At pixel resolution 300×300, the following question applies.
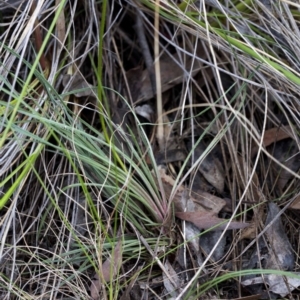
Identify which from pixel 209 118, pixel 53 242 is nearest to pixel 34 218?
pixel 53 242

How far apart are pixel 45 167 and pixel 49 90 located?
18 cm

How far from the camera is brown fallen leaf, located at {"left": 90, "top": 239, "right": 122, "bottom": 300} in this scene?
1.22 m

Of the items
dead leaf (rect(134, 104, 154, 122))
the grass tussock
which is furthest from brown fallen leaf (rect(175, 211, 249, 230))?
dead leaf (rect(134, 104, 154, 122))

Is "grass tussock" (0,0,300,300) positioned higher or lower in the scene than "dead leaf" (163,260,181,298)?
higher

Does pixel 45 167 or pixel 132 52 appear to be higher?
pixel 132 52

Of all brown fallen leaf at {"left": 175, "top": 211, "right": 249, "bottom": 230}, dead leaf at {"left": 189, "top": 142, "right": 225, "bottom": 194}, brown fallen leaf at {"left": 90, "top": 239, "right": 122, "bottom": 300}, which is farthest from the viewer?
dead leaf at {"left": 189, "top": 142, "right": 225, "bottom": 194}

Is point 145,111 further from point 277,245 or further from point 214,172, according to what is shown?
point 277,245

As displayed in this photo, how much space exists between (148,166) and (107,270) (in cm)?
29

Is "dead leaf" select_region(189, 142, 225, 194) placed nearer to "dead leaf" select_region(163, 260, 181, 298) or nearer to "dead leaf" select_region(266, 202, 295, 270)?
"dead leaf" select_region(266, 202, 295, 270)

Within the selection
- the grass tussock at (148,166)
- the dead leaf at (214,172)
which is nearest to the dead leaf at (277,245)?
the grass tussock at (148,166)

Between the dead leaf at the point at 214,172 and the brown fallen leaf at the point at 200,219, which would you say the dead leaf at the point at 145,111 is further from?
the brown fallen leaf at the point at 200,219

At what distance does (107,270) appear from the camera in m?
1.24

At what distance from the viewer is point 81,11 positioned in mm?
1568

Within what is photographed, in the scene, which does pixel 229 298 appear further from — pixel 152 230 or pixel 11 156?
pixel 11 156
